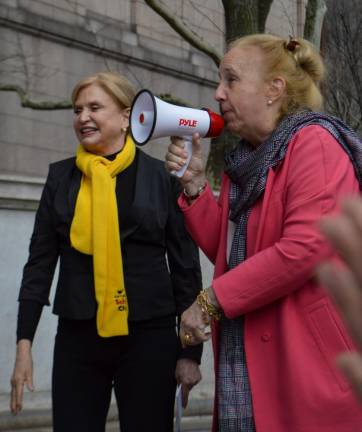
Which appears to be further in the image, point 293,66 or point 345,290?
point 293,66

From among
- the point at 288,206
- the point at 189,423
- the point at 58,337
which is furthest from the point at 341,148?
the point at 189,423

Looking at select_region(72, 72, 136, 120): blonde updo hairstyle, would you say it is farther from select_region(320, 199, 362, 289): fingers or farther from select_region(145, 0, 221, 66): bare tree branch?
select_region(145, 0, 221, 66): bare tree branch

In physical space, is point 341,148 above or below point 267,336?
above

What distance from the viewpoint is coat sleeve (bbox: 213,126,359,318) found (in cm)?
216

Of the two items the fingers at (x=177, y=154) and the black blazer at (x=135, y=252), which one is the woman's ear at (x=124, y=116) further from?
the fingers at (x=177, y=154)

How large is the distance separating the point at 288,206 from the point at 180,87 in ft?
38.4

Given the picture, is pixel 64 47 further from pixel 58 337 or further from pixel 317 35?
pixel 58 337

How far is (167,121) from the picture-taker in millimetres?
2492

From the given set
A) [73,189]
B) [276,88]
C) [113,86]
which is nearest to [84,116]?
[113,86]

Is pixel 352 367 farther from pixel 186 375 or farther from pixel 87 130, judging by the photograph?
pixel 87 130

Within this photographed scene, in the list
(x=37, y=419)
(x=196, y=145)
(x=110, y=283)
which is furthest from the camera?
(x=37, y=419)

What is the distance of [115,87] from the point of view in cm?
318

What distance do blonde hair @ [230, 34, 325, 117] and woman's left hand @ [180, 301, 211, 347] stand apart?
26.5 inches

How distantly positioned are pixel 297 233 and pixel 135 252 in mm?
1012
